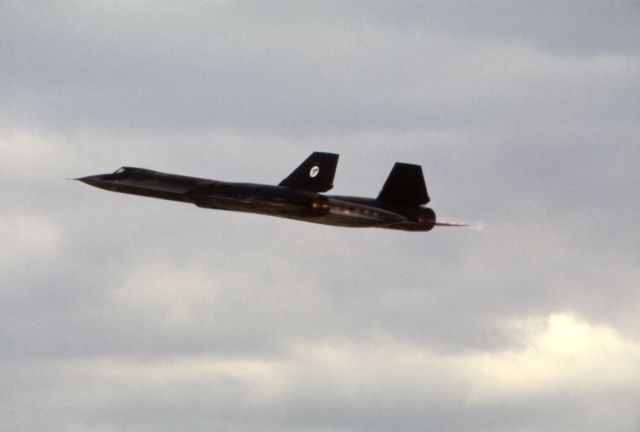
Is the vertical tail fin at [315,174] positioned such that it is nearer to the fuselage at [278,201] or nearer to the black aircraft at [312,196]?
the black aircraft at [312,196]

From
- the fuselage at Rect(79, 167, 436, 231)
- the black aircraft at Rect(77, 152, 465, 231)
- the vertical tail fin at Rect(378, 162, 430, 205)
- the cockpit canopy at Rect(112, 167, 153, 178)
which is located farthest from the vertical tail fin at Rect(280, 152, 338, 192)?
the cockpit canopy at Rect(112, 167, 153, 178)

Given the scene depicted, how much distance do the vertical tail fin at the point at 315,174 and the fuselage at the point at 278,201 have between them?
118 centimetres

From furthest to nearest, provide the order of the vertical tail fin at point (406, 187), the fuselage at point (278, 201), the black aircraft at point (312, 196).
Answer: the vertical tail fin at point (406, 187)
the black aircraft at point (312, 196)
the fuselage at point (278, 201)

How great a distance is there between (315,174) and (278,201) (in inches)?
160

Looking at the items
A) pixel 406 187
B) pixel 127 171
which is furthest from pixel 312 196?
pixel 127 171

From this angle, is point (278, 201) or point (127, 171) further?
point (127, 171)

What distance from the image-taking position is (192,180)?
124875 millimetres

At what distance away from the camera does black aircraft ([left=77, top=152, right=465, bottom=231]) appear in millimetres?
117125

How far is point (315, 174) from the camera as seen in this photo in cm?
11988

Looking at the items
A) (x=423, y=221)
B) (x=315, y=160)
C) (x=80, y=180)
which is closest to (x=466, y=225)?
(x=423, y=221)

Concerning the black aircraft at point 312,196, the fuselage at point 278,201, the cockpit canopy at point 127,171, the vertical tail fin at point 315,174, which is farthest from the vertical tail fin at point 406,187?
the cockpit canopy at point 127,171

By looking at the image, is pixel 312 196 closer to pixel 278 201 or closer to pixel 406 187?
pixel 278 201

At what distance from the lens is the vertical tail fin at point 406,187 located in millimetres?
123500

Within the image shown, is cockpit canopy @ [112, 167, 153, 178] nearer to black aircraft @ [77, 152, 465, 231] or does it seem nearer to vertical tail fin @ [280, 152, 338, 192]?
black aircraft @ [77, 152, 465, 231]
